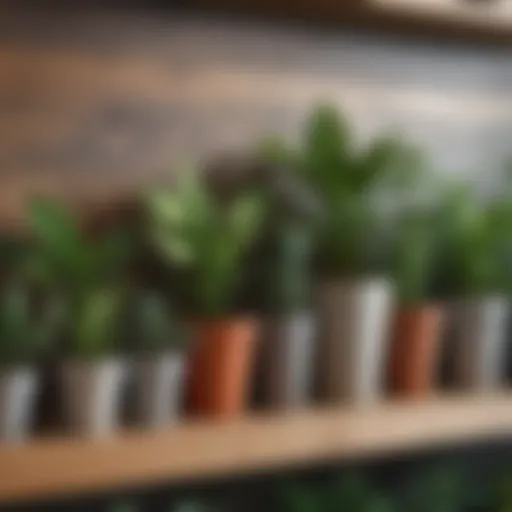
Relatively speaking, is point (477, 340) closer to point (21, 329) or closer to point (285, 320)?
point (285, 320)

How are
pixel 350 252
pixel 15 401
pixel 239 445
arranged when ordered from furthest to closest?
pixel 350 252, pixel 239 445, pixel 15 401

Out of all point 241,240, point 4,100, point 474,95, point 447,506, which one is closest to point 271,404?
point 241,240

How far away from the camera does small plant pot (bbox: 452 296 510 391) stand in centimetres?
154

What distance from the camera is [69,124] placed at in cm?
139

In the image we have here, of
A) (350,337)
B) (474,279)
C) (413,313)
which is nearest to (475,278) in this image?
(474,279)

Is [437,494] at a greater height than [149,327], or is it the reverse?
[149,327]

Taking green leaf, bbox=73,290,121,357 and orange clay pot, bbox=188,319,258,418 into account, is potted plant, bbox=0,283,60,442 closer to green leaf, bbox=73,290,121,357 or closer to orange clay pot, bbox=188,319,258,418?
green leaf, bbox=73,290,121,357

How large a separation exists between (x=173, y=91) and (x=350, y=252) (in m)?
0.30

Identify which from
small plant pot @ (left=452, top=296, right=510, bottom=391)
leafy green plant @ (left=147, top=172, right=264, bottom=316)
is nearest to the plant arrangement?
small plant pot @ (left=452, top=296, right=510, bottom=391)

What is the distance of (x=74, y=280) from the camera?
1.25 metres

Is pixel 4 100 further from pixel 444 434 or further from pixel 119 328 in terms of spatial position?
pixel 444 434

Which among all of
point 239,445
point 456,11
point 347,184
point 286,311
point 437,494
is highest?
point 456,11

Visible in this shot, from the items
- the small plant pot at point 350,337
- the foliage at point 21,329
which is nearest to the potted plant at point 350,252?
the small plant pot at point 350,337

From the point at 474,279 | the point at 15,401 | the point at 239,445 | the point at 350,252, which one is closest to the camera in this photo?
the point at 15,401
